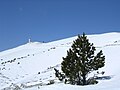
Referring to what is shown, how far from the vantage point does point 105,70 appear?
104 ft

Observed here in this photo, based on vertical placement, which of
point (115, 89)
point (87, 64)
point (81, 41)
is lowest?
point (115, 89)

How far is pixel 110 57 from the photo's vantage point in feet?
124

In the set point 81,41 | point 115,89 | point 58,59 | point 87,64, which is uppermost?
point 58,59

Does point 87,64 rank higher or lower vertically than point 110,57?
lower

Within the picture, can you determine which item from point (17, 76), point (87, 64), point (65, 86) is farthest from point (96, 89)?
point (17, 76)

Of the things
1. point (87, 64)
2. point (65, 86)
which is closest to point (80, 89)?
point (65, 86)

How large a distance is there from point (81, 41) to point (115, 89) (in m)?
10.7

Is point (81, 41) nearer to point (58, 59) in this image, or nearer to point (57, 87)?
point (57, 87)

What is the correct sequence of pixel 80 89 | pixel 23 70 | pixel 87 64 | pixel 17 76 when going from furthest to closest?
pixel 23 70 < pixel 17 76 < pixel 87 64 < pixel 80 89

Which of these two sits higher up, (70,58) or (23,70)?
(23,70)

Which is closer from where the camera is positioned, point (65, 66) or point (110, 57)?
point (65, 66)

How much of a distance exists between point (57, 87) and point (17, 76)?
26.1 m

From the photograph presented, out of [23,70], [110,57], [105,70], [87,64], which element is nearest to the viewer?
[87,64]

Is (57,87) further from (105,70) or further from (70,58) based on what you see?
(105,70)
